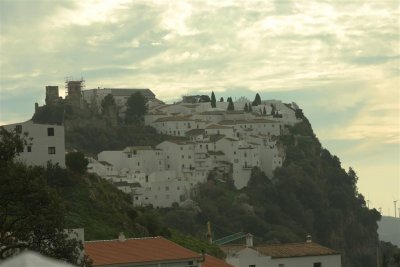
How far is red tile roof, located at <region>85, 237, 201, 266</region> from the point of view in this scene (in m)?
43.6

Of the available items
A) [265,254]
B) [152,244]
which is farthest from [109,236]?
[152,244]

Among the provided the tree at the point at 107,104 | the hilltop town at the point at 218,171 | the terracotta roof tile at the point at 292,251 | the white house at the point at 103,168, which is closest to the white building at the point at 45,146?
the terracotta roof tile at the point at 292,251

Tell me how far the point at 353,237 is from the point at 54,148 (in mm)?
118398

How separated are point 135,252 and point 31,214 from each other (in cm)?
1966

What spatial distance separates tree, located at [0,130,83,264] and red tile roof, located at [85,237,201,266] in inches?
625

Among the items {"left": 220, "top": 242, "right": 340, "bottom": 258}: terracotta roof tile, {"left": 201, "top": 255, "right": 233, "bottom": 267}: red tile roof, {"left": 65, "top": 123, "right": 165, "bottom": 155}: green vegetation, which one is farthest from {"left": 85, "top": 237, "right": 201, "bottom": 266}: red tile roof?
{"left": 65, "top": 123, "right": 165, "bottom": 155}: green vegetation

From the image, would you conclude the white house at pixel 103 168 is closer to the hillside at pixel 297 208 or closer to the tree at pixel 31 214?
the hillside at pixel 297 208

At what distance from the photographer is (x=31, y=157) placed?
68.5 metres

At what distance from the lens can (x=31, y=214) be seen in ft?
84.7

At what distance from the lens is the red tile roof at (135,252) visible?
4359cm

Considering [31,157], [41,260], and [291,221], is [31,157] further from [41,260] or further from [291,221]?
[291,221]

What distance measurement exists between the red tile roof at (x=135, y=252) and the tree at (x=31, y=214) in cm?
1587

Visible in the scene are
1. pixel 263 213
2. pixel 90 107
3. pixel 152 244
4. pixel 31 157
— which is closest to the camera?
pixel 152 244

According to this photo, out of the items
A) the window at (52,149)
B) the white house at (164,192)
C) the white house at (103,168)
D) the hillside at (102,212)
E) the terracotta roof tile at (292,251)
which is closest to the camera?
the terracotta roof tile at (292,251)
